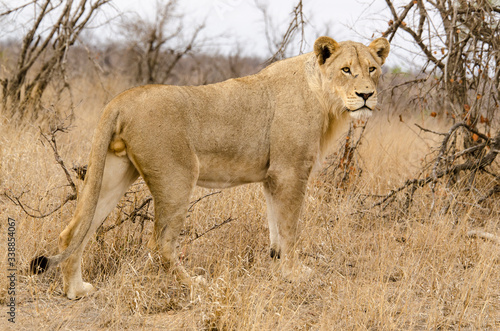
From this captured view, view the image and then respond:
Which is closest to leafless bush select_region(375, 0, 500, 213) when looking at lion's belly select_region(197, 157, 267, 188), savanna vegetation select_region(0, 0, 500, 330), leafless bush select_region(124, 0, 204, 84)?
savanna vegetation select_region(0, 0, 500, 330)

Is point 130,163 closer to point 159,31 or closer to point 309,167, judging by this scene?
point 309,167

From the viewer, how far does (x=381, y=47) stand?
12.5 ft

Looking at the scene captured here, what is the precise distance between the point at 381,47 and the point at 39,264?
255 centimetres

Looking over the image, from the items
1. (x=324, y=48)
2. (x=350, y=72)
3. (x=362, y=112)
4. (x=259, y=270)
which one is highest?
(x=324, y=48)

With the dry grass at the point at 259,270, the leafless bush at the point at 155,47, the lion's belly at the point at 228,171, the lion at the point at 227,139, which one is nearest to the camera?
the dry grass at the point at 259,270

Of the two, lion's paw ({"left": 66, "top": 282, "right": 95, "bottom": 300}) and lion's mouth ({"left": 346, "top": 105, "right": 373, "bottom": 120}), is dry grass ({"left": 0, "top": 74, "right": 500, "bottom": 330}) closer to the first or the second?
lion's paw ({"left": 66, "top": 282, "right": 95, "bottom": 300})

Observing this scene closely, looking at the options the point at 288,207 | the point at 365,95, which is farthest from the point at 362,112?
the point at 288,207

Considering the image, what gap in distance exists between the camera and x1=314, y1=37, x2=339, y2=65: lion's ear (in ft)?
11.9

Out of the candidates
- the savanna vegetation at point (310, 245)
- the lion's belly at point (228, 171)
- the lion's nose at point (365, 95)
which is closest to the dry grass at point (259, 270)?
the savanna vegetation at point (310, 245)

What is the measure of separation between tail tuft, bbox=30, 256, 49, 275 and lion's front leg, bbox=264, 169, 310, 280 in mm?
1458

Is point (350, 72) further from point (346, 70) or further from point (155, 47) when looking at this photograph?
point (155, 47)

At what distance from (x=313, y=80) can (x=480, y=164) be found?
2.32 metres

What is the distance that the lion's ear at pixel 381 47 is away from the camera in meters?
3.76

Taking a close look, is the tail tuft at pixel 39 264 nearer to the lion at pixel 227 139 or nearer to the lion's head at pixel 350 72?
the lion at pixel 227 139
